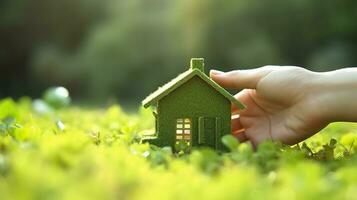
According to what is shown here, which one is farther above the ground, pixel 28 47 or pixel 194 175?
pixel 28 47

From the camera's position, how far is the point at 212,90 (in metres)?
2.40

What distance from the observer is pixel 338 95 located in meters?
2.44

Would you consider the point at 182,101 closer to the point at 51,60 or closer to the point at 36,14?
the point at 51,60

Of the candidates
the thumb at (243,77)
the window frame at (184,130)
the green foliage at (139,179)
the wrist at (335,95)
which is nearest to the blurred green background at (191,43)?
the thumb at (243,77)

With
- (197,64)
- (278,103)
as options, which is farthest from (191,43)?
(197,64)

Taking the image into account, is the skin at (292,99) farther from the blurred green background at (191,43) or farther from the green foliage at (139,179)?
the blurred green background at (191,43)

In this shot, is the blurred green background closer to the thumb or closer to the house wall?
the thumb

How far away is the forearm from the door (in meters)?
0.40

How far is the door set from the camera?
7.75 ft

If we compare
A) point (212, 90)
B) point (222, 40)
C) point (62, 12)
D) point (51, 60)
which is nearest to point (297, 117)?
point (212, 90)

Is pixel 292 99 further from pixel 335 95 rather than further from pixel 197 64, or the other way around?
pixel 197 64

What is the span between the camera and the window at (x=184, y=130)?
2.38m

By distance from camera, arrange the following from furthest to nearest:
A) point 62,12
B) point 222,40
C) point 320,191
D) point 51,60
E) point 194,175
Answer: point 62,12 < point 51,60 < point 222,40 < point 194,175 < point 320,191

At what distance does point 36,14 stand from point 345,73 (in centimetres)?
1614
